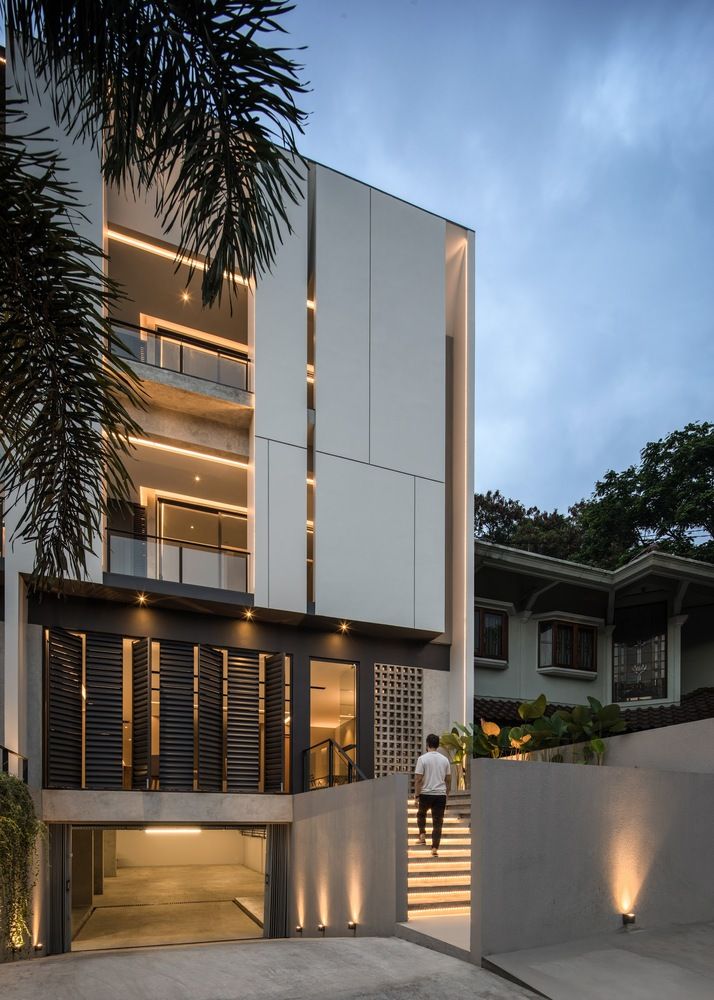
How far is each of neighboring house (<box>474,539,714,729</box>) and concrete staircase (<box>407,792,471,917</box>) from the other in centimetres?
782

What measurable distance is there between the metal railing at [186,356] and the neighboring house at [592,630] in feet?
23.1

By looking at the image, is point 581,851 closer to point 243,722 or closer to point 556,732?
point 556,732

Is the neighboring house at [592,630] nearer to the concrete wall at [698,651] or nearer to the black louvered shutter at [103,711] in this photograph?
the concrete wall at [698,651]

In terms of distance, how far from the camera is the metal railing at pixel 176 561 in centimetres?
1587

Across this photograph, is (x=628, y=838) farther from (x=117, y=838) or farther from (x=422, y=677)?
(x=117, y=838)

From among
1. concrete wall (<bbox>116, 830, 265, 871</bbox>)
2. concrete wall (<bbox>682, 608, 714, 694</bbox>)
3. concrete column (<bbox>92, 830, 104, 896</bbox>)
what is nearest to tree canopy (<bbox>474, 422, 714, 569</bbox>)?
concrete wall (<bbox>682, 608, 714, 694</bbox>)

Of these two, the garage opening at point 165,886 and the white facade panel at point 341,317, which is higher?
the white facade panel at point 341,317

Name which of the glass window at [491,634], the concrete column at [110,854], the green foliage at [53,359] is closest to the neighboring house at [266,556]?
the glass window at [491,634]

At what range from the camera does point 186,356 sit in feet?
56.0

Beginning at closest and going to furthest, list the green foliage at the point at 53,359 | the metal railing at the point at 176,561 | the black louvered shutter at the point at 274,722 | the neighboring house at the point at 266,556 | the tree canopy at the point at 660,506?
the green foliage at the point at 53,359 → the neighboring house at the point at 266,556 → the metal railing at the point at 176,561 → the black louvered shutter at the point at 274,722 → the tree canopy at the point at 660,506

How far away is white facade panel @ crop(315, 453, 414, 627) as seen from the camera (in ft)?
58.1

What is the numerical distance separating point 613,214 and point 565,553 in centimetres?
16035

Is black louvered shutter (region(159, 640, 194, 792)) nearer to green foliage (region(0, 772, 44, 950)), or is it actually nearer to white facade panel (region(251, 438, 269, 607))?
white facade panel (region(251, 438, 269, 607))

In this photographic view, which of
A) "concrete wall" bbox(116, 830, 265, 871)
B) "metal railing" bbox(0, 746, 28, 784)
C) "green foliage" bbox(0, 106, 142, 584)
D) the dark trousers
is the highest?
"green foliage" bbox(0, 106, 142, 584)
